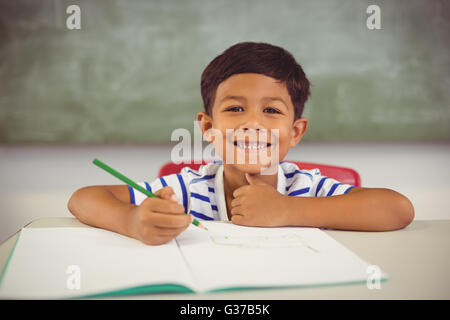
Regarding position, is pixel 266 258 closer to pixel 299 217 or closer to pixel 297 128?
pixel 299 217

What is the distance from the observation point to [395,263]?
0.48 meters

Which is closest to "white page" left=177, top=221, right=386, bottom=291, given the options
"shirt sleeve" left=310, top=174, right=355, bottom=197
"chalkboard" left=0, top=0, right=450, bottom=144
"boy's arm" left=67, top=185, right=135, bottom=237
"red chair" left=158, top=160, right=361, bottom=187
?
"boy's arm" left=67, top=185, right=135, bottom=237

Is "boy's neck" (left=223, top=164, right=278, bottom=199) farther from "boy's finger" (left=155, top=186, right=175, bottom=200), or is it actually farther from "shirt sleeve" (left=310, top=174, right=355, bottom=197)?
"boy's finger" (left=155, top=186, right=175, bottom=200)

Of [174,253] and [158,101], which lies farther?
[158,101]

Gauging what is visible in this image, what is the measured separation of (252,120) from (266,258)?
404mm

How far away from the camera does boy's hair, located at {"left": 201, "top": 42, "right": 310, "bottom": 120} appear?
0.87m

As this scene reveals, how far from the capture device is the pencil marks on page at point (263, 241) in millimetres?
532

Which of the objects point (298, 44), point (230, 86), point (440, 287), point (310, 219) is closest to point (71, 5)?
point (298, 44)

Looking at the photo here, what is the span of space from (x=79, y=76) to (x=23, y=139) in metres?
0.34

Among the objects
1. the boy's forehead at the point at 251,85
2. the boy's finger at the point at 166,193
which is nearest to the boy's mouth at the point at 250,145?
the boy's forehead at the point at 251,85

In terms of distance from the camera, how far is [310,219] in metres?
0.66

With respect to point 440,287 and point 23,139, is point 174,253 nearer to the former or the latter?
point 440,287

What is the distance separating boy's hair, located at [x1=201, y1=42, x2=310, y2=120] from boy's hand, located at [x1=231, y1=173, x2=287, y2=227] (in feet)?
0.95

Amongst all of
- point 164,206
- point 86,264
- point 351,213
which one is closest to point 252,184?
point 351,213
